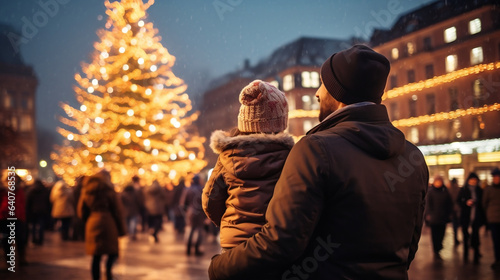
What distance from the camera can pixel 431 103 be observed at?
2655cm

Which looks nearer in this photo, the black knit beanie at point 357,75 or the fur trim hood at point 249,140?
the black knit beanie at point 357,75

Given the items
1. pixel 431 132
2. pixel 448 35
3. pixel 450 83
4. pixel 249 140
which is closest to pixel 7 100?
pixel 431 132

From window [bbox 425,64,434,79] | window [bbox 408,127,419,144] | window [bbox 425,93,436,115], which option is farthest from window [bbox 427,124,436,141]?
window [bbox 425,64,434,79]

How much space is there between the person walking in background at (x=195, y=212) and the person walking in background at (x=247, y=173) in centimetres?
937

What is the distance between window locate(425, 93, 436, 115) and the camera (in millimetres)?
26216

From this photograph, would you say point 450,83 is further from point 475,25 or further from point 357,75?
point 357,75

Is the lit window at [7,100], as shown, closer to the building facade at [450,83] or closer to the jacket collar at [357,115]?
the building facade at [450,83]

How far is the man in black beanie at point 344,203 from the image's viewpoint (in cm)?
182

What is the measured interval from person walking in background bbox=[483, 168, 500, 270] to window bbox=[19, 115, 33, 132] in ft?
240

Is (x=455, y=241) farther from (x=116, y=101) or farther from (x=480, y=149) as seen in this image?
(x=116, y=101)

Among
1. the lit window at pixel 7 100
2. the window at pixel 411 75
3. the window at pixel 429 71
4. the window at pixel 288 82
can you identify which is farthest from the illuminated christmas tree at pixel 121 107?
the lit window at pixel 7 100

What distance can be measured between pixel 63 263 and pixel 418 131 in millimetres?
23375

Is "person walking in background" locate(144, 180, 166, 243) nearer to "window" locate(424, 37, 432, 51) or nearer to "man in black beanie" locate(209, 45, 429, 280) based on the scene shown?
"man in black beanie" locate(209, 45, 429, 280)

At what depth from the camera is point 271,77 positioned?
2180 inches
